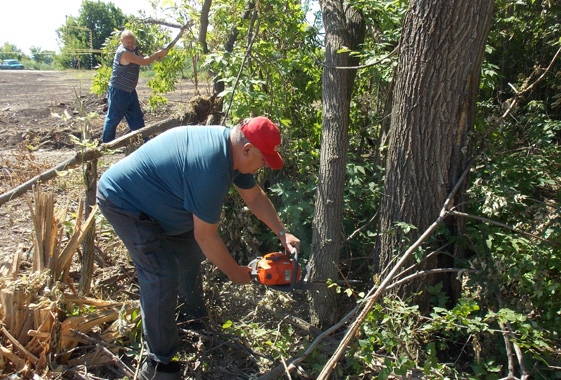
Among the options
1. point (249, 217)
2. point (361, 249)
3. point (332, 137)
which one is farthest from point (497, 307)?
point (249, 217)

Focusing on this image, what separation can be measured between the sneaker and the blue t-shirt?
0.94 meters

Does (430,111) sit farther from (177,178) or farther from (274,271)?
(177,178)

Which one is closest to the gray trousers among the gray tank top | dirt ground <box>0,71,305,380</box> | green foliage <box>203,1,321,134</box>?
dirt ground <box>0,71,305,380</box>

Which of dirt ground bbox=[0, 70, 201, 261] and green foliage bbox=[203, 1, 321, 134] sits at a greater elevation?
green foliage bbox=[203, 1, 321, 134]

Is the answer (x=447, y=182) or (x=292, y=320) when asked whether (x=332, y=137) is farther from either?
(x=292, y=320)

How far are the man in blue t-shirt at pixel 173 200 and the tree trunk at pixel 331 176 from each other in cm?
53

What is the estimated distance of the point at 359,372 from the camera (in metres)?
2.84

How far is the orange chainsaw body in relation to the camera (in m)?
2.68

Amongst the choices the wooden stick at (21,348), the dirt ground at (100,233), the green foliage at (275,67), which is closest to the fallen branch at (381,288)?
the dirt ground at (100,233)

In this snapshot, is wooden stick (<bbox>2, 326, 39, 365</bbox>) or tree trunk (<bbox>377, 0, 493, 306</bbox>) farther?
wooden stick (<bbox>2, 326, 39, 365</bbox>)

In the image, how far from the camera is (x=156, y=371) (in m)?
2.88

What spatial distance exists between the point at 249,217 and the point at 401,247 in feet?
5.13

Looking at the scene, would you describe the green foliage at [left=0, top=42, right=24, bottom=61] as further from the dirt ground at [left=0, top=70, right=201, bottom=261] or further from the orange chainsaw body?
the orange chainsaw body

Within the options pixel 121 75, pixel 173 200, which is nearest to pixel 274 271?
pixel 173 200
